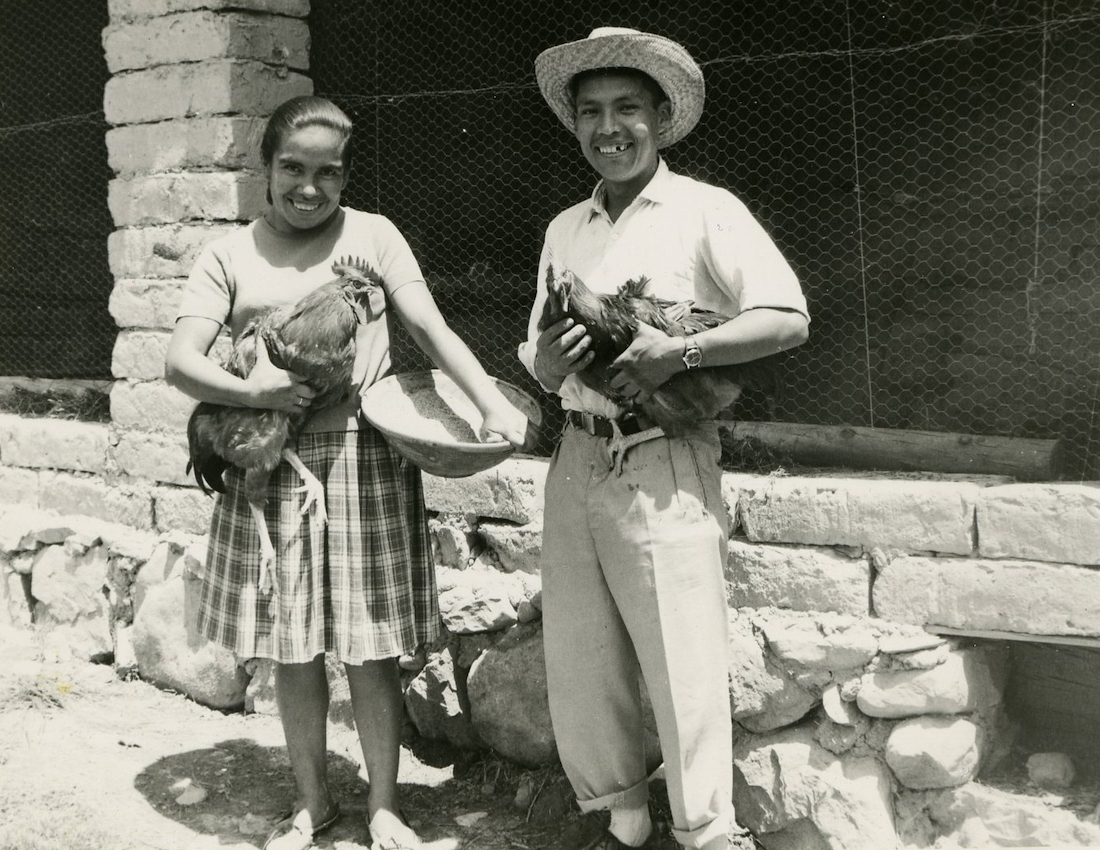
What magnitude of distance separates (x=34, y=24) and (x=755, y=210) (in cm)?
394

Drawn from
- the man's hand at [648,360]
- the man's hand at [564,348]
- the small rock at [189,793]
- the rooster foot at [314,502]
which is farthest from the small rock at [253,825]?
the man's hand at [648,360]

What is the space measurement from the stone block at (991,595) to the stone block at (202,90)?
300cm

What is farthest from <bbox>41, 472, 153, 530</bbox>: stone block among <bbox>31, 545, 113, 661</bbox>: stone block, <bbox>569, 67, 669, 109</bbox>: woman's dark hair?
<bbox>569, 67, 669, 109</bbox>: woman's dark hair

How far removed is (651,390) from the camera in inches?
110

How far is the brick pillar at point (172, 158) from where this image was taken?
4.46 meters

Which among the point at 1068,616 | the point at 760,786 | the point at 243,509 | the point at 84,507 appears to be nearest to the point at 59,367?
the point at 84,507

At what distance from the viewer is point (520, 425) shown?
3.16 m

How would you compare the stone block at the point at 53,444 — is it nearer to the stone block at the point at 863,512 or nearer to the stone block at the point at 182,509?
the stone block at the point at 182,509

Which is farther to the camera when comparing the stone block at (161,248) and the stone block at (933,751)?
the stone block at (161,248)

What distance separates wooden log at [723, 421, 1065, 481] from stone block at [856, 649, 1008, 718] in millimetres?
640

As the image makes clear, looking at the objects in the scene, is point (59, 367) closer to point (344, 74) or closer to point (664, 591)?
point (344, 74)

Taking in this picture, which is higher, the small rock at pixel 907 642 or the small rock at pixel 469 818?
the small rock at pixel 907 642

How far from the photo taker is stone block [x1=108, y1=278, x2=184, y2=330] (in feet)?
15.4

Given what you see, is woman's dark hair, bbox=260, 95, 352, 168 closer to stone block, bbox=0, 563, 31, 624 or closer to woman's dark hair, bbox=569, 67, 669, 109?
woman's dark hair, bbox=569, 67, 669, 109
